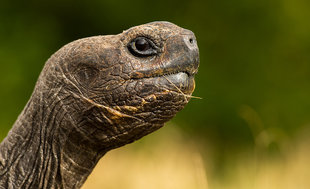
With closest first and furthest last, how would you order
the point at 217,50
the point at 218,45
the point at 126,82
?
the point at 126,82 → the point at 217,50 → the point at 218,45

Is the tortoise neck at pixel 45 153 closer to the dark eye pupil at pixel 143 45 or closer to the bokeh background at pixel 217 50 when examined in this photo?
the dark eye pupil at pixel 143 45

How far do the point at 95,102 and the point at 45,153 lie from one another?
441 mm

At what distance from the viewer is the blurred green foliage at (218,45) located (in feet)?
41.1

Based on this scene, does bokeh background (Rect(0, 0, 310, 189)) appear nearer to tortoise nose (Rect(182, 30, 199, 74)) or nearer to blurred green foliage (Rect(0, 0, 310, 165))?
blurred green foliage (Rect(0, 0, 310, 165))

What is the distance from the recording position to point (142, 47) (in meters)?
3.60

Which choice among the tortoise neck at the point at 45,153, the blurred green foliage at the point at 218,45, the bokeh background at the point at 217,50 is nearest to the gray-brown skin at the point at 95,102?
the tortoise neck at the point at 45,153

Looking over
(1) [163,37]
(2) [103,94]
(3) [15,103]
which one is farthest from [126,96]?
(3) [15,103]

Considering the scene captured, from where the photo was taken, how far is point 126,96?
11.6 ft

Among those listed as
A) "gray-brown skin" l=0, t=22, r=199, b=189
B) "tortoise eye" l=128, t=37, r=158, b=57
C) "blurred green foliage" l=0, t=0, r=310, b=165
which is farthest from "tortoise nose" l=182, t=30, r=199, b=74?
"blurred green foliage" l=0, t=0, r=310, b=165

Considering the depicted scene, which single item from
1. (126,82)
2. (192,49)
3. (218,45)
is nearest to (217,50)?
(218,45)

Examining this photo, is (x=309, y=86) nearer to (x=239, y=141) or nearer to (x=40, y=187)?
(x=239, y=141)

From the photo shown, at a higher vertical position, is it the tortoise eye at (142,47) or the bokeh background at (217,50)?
the tortoise eye at (142,47)

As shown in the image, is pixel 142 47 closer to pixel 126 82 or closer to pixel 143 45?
pixel 143 45

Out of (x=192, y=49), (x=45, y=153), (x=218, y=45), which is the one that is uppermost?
(x=192, y=49)
